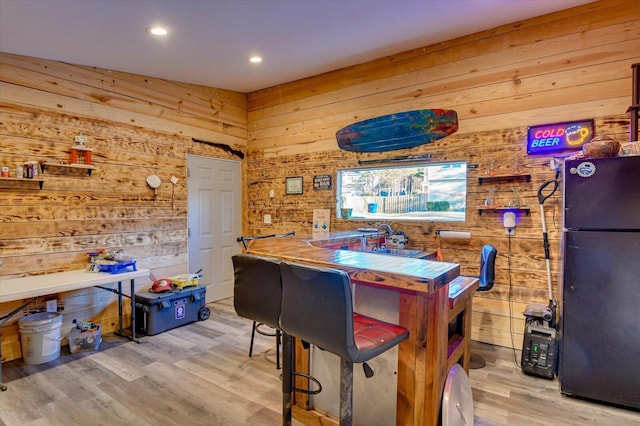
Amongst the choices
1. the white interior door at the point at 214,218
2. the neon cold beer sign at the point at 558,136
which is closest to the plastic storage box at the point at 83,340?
the white interior door at the point at 214,218

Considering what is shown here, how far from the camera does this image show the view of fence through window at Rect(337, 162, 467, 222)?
11.7 feet

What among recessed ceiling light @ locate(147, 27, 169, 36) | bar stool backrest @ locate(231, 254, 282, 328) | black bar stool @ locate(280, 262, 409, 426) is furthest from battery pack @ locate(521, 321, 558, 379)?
recessed ceiling light @ locate(147, 27, 169, 36)

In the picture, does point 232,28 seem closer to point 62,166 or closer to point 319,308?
point 62,166

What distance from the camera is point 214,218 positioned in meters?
4.75

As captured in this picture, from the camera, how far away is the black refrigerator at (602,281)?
2.22m

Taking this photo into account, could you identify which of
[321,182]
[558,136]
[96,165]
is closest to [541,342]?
[558,136]

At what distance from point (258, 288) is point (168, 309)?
254 cm

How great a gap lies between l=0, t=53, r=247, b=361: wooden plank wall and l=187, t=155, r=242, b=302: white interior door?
0.16 meters

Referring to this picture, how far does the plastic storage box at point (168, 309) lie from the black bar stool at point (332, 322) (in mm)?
2613

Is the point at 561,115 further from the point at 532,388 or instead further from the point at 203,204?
the point at 203,204

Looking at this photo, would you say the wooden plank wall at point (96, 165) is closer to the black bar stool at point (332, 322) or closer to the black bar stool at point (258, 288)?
the black bar stool at point (258, 288)

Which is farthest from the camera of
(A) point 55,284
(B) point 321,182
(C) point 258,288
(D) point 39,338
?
(B) point 321,182

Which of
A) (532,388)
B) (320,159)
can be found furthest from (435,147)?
(532,388)

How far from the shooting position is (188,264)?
4.46 meters
